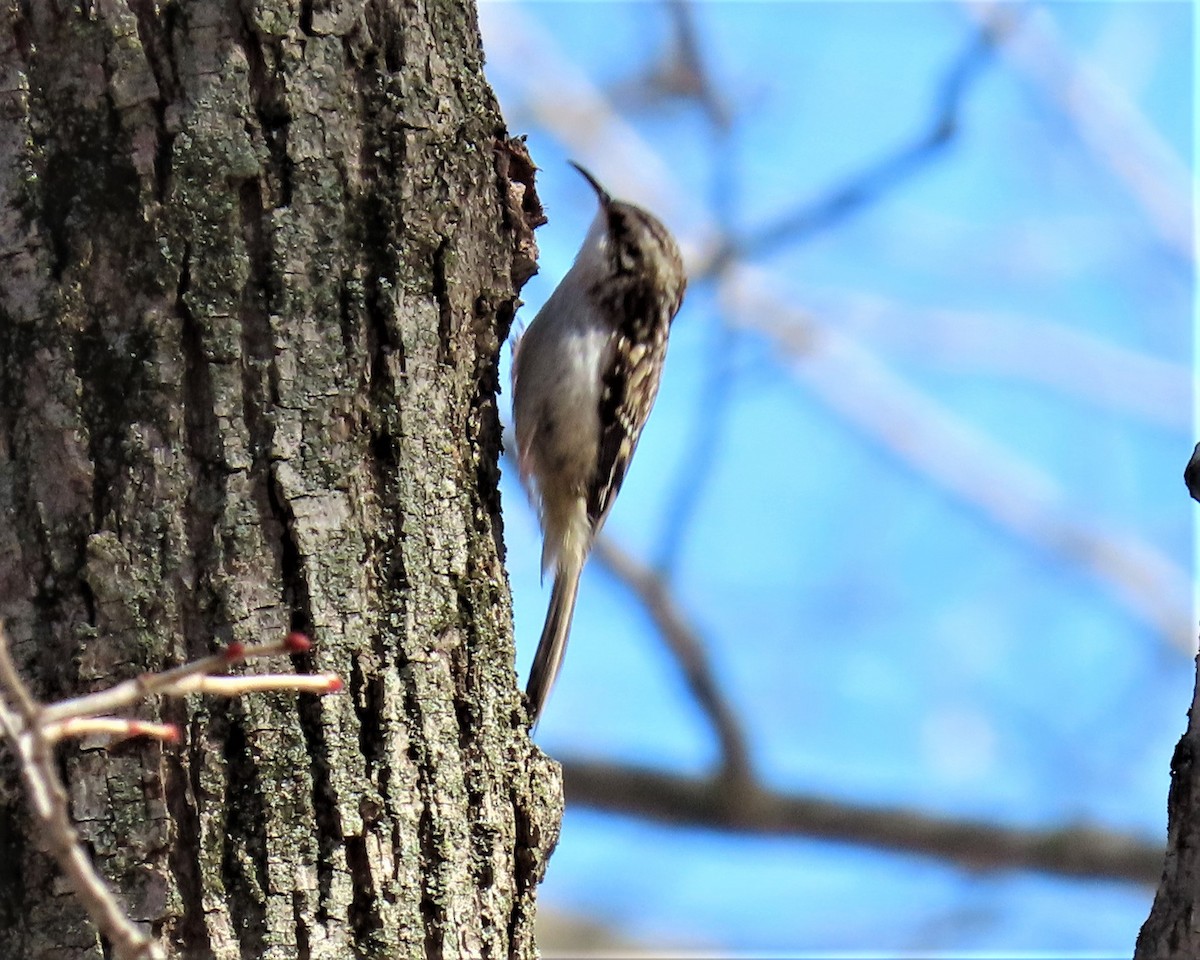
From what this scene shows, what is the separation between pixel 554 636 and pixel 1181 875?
1.70 metres

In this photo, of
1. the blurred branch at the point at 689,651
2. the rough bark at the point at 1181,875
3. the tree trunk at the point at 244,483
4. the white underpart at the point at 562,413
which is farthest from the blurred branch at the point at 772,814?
the rough bark at the point at 1181,875

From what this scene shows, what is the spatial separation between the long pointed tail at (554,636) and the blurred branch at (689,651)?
1011 mm

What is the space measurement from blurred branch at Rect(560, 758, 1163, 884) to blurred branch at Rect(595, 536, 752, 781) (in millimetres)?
84

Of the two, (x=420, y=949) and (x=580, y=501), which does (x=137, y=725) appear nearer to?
(x=420, y=949)

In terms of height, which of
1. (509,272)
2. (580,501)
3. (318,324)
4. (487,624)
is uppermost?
(580,501)

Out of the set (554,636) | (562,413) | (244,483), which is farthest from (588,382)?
(244,483)

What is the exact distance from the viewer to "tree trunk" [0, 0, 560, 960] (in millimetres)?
1657

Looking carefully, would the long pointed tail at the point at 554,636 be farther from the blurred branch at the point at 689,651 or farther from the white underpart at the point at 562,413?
the blurred branch at the point at 689,651

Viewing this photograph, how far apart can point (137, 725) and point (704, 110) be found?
Answer: 5.63m

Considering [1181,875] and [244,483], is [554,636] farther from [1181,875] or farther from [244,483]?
[1181,875]

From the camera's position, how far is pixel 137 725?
1241mm

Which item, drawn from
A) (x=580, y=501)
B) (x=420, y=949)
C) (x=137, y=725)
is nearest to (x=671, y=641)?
(x=580, y=501)

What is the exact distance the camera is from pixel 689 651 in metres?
4.75

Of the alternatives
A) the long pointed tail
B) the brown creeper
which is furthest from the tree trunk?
the brown creeper
